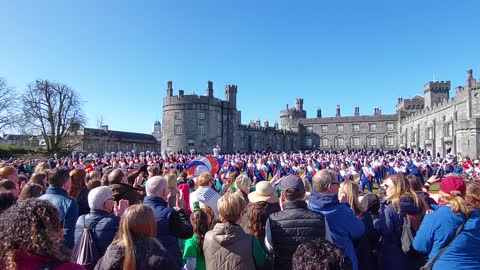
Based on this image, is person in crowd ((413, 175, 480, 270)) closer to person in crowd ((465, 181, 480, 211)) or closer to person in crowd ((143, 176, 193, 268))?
person in crowd ((465, 181, 480, 211))

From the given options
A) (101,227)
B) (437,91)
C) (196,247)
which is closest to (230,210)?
A: (196,247)

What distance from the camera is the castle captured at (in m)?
45.5

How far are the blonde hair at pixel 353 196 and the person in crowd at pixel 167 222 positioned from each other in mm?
2220

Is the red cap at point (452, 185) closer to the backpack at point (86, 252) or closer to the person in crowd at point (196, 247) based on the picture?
the person in crowd at point (196, 247)

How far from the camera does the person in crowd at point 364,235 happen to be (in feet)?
15.9

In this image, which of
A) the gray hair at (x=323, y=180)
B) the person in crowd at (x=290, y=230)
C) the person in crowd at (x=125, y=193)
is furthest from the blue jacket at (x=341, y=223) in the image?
the person in crowd at (x=125, y=193)

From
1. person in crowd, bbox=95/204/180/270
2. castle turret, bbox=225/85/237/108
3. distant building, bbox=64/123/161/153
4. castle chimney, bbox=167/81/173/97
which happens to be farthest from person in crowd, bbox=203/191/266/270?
castle turret, bbox=225/85/237/108

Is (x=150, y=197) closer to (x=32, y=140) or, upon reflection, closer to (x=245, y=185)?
(x=245, y=185)

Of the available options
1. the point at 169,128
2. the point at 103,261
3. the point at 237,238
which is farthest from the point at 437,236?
the point at 169,128

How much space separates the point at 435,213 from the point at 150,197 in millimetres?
3162

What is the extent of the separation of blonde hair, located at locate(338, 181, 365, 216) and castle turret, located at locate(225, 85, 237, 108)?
52.5m

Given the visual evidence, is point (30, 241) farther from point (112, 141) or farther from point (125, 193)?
point (112, 141)

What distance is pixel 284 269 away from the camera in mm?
3826

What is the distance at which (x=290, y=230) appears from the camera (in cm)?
379
